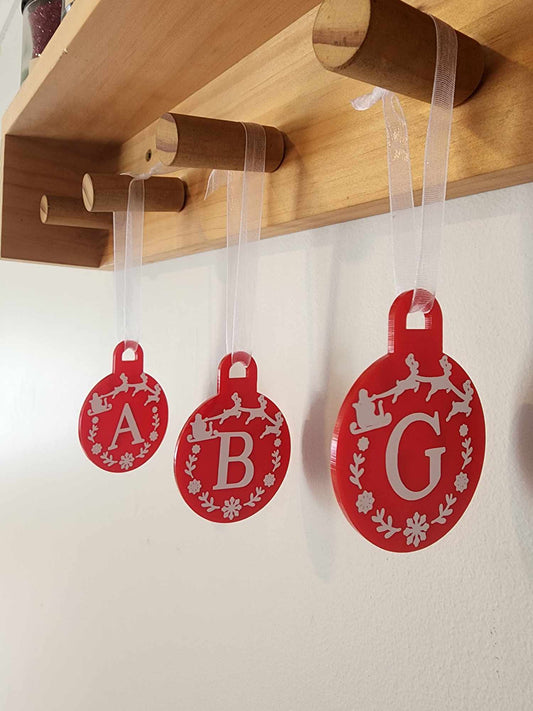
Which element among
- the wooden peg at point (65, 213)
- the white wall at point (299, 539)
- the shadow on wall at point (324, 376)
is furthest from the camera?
the wooden peg at point (65, 213)

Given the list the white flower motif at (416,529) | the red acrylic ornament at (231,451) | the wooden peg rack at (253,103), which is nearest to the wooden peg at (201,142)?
the wooden peg rack at (253,103)

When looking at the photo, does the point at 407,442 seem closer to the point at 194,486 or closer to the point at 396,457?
the point at 396,457

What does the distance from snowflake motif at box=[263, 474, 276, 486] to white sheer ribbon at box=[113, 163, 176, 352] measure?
6.7 inches

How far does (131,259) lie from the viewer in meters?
0.52

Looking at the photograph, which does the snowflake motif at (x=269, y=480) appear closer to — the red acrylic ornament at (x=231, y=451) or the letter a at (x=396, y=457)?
the red acrylic ornament at (x=231, y=451)

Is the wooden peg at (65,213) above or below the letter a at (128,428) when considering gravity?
above

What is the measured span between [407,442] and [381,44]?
5.7 inches

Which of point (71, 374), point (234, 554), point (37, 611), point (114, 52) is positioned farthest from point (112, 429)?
point (37, 611)

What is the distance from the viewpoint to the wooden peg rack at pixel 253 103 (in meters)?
0.26

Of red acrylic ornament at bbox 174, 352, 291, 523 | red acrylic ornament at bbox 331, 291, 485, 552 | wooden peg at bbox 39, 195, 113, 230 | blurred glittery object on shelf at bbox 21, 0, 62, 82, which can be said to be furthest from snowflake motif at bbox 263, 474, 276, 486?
blurred glittery object on shelf at bbox 21, 0, 62, 82

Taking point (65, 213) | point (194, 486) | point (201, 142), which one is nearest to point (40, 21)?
point (65, 213)

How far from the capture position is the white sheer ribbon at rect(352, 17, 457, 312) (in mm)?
261

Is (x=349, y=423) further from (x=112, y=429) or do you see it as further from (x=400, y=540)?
(x=112, y=429)

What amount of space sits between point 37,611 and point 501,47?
0.96 meters
